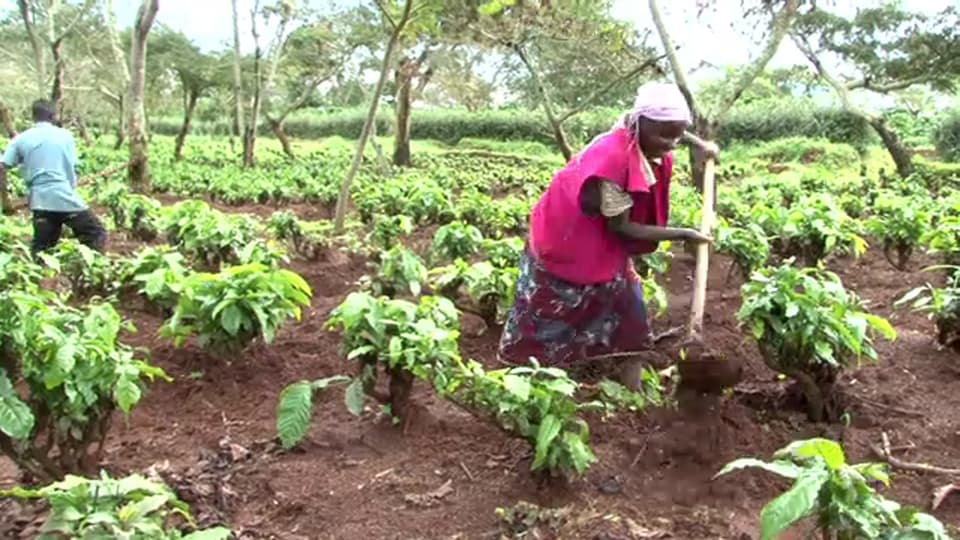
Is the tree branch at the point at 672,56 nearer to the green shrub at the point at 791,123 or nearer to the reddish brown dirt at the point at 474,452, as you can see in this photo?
the reddish brown dirt at the point at 474,452

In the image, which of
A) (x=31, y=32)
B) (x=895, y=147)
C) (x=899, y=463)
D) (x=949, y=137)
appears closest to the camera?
(x=899, y=463)

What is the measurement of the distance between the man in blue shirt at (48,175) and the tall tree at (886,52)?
15798 mm

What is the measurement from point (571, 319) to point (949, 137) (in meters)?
26.4

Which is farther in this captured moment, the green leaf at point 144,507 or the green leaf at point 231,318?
the green leaf at point 231,318

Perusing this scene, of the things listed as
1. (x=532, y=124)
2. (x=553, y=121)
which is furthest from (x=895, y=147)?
(x=532, y=124)

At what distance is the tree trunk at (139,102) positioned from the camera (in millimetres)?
11766

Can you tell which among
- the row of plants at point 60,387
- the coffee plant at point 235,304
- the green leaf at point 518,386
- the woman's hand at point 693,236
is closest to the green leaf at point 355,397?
the green leaf at point 518,386

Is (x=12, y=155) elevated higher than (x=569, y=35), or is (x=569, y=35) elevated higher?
(x=569, y=35)

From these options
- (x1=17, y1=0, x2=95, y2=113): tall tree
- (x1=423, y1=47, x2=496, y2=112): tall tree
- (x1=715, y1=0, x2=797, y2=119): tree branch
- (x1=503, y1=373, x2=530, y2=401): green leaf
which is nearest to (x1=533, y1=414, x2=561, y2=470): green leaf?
(x1=503, y1=373, x2=530, y2=401): green leaf

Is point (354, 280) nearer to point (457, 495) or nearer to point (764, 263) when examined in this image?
point (764, 263)

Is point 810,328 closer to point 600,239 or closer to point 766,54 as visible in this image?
point 600,239

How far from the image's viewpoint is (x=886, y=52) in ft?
66.8

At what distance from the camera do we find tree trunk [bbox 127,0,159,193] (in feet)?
38.6

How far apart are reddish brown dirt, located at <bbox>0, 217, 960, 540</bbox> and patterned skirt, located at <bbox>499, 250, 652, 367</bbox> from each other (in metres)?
0.42
